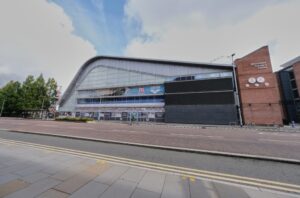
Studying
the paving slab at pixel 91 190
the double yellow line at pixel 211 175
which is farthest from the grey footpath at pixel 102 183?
the double yellow line at pixel 211 175

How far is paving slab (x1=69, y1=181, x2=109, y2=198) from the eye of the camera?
2766mm

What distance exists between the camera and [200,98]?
A: 32156mm

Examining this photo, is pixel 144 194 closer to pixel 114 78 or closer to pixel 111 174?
pixel 111 174

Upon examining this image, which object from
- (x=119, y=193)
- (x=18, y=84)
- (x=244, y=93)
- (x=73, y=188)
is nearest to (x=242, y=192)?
(x=119, y=193)

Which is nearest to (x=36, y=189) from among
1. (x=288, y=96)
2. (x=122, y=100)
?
(x=122, y=100)

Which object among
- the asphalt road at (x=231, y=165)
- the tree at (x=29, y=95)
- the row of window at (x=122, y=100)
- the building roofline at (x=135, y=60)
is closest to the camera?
the asphalt road at (x=231, y=165)

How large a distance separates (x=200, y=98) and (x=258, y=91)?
12.7 meters

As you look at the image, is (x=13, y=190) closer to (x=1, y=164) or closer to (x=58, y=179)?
→ (x=58, y=179)

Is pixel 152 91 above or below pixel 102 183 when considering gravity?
above

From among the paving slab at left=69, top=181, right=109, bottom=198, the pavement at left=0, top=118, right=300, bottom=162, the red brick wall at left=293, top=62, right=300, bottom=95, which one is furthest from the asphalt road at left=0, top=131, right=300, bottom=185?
the red brick wall at left=293, top=62, right=300, bottom=95

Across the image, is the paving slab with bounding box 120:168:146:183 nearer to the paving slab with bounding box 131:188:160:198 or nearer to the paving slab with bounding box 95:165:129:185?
the paving slab with bounding box 95:165:129:185

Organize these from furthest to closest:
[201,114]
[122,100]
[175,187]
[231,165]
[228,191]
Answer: [122,100] < [201,114] < [231,165] < [175,187] < [228,191]

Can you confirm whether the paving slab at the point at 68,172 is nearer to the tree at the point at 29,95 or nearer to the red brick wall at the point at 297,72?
the red brick wall at the point at 297,72

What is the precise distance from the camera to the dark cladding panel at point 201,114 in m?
29.4
